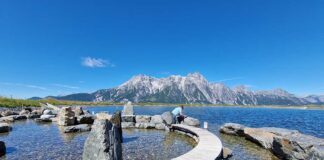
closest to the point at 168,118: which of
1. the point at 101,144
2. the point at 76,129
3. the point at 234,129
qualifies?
the point at 234,129

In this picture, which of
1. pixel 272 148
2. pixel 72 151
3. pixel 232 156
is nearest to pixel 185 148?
pixel 232 156

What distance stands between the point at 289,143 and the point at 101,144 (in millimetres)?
14027

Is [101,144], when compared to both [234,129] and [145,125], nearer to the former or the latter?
[234,129]

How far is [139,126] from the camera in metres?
36.2

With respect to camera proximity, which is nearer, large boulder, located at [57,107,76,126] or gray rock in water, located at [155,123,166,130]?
gray rock in water, located at [155,123,166,130]

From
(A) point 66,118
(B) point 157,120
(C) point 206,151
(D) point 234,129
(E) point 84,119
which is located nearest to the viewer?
(C) point 206,151

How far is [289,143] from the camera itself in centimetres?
1759

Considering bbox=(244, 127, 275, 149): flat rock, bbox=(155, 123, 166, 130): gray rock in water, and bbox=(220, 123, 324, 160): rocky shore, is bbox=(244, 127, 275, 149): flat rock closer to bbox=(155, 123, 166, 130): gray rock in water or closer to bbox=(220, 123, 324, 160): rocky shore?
bbox=(220, 123, 324, 160): rocky shore

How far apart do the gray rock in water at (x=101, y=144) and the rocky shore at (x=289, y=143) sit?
36.6 ft

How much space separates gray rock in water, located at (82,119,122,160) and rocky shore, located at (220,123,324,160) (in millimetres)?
11157

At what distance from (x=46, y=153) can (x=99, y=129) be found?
990 centimetres

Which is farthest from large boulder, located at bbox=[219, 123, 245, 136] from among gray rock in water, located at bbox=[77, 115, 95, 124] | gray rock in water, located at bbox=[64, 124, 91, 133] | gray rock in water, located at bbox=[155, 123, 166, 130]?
gray rock in water, located at bbox=[77, 115, 95, 124]

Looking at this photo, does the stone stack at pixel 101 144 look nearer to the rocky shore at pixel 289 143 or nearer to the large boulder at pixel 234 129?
the rocky shore at pixel 289 143

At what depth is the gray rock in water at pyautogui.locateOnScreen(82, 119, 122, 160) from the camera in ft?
37.0
